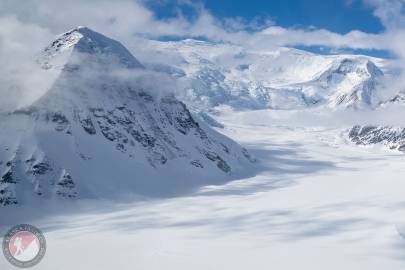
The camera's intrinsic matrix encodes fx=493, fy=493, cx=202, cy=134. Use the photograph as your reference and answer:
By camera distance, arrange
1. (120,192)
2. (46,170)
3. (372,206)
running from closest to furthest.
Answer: (372,206) < (46,170) < (120,192)

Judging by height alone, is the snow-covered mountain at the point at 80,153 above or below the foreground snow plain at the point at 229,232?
above

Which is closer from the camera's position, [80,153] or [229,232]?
[229,232]

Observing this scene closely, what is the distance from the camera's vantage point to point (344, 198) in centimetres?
15575

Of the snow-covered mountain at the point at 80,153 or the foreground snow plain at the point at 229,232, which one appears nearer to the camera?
the foreground snow plain at the point at 229,232

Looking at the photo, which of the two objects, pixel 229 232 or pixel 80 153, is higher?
pixel 80 153

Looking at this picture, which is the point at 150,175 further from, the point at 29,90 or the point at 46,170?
the point at 29,90

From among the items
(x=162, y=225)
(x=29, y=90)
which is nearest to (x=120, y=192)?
(x=162, y=225)

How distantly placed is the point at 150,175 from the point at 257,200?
137 feet

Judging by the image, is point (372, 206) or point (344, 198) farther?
point (344, 198)

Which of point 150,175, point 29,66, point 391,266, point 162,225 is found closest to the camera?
point 391,266

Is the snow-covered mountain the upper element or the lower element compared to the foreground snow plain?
upper

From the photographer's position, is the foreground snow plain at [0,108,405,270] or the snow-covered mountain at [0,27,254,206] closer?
the foreground snow plain at [0,108,405,270]

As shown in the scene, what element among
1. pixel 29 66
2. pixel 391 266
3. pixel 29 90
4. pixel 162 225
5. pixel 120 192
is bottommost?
pixel 391 266

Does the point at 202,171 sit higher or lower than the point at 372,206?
higher
